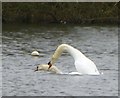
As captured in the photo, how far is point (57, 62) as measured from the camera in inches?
982

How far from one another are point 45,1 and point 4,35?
64.8ft

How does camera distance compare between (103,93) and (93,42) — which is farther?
(93,42)

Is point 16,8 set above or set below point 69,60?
above

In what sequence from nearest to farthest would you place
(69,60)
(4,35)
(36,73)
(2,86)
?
(2,86) < (36,73) < (69,60) < (4,35)

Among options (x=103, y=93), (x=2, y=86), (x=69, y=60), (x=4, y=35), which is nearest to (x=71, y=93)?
(x=103, y=93)

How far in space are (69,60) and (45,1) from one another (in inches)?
1337

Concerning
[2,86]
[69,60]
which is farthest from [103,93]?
[69,60]

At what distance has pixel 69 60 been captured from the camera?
2614 centimetres

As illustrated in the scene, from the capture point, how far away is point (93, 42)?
36.8 metres

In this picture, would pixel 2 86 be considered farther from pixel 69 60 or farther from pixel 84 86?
pixel 69 60

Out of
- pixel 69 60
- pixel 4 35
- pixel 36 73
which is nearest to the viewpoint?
pixel 36 73

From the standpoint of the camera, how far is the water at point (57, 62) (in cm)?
1711

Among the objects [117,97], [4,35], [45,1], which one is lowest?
[117,97]

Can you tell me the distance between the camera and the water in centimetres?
1711
